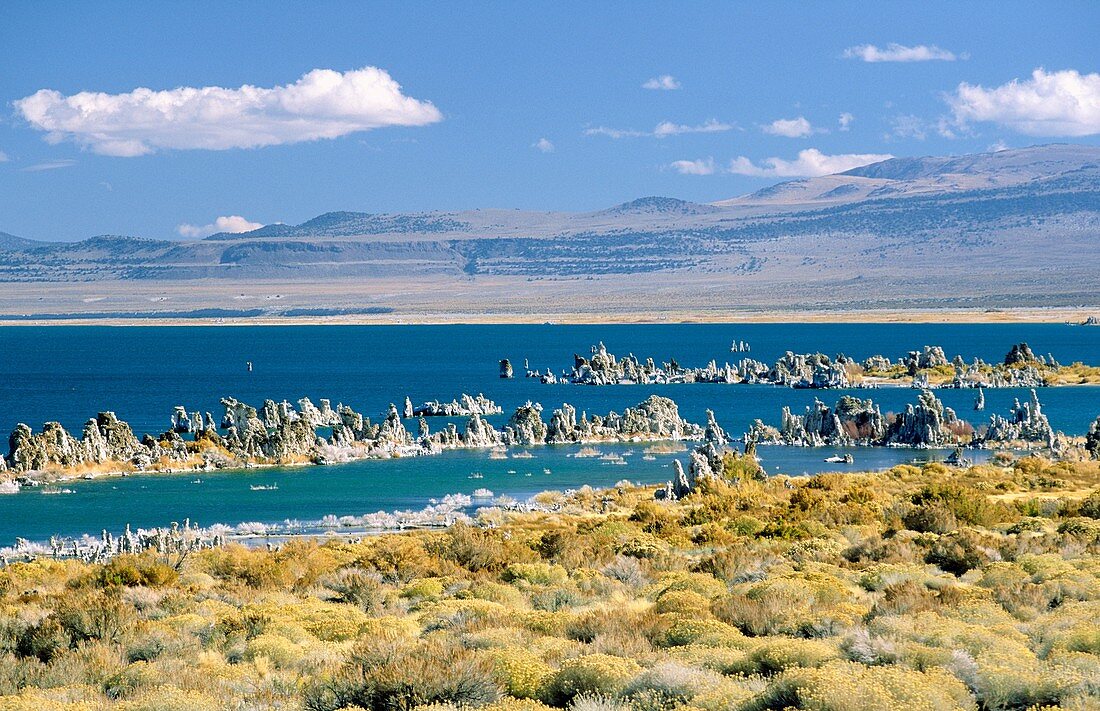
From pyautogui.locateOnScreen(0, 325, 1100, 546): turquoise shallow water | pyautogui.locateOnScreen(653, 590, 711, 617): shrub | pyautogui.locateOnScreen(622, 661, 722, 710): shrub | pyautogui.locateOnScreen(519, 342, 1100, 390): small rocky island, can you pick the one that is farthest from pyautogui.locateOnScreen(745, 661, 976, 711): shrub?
pyautogui.locateOnScreen(519, 342, 1100, 390): small rocky island

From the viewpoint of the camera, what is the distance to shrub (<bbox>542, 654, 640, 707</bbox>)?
1187 centimetres

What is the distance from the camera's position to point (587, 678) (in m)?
12.0

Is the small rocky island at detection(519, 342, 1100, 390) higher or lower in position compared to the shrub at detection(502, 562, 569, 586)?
lower

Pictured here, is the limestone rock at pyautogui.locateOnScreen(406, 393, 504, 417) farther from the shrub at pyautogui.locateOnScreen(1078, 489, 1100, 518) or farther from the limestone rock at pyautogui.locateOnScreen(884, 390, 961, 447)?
the shrub at pyautogui.locateOnScreen(1078, 489, 1100, 518)

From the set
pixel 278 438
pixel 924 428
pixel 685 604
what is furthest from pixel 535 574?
pixel 924 428

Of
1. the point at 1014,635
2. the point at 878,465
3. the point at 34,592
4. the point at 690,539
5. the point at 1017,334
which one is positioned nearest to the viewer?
the point at 1014,635

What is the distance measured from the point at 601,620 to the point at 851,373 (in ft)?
256

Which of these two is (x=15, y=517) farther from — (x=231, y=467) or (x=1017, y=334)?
(x=1017, y=334)

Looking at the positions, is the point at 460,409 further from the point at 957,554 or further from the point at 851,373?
the point at 957,554

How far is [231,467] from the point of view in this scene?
163ft

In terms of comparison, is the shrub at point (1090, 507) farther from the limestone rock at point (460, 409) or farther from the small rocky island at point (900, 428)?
A: the limestone rock at point (460, 409)

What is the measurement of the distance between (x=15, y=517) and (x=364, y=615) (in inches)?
949

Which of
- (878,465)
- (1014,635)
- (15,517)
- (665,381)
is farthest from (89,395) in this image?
(1014,635)

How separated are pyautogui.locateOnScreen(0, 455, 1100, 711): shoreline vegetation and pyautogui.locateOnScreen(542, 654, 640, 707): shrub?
0.02m
